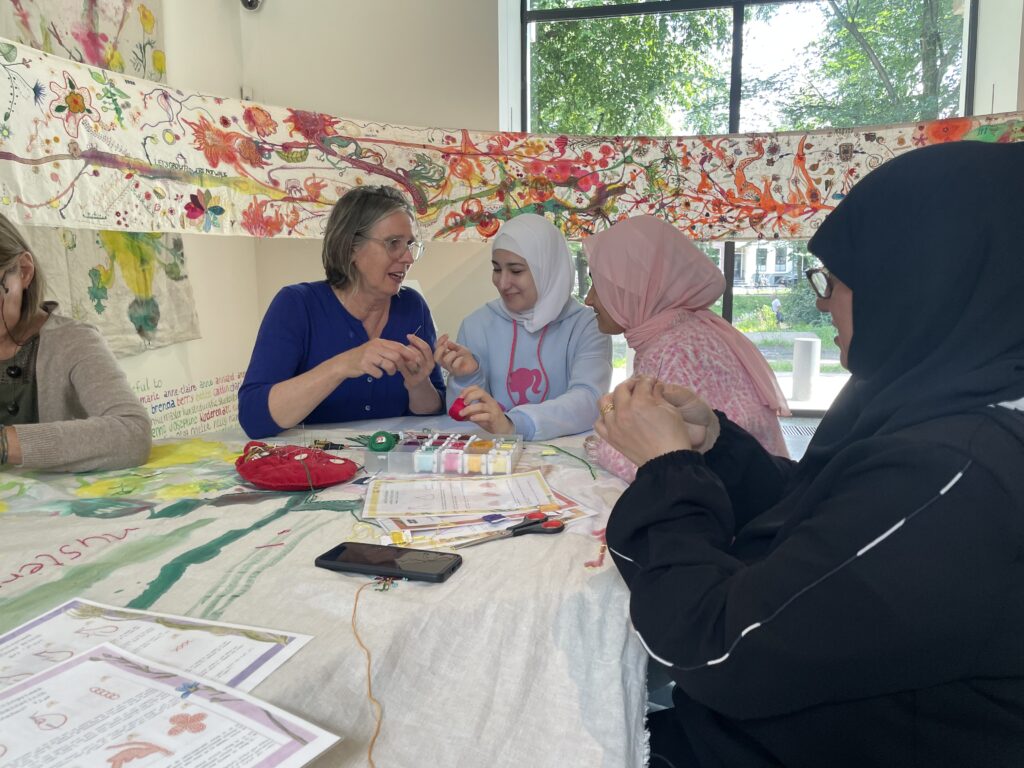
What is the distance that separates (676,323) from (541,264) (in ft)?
1.88

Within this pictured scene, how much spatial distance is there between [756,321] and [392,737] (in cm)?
445

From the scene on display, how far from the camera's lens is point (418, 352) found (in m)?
1.77

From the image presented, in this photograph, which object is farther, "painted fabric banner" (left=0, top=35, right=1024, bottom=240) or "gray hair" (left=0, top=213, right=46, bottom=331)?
"painted fabric banner" (left=0, top=35, right=1024, bottom=240)

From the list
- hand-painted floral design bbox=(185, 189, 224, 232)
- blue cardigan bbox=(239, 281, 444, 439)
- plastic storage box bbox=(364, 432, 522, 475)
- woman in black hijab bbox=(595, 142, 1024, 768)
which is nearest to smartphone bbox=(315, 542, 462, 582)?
woman in black hijab bbox=(595, 142, 1024, 768)

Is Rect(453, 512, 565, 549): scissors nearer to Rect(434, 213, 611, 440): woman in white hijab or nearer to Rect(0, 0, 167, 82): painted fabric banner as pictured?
Rect(434, 213, 611, 440): woman in white hijab

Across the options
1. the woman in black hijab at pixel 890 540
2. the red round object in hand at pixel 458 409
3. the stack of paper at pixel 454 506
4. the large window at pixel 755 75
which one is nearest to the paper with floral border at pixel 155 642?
the stack of paper at pixel 454 506

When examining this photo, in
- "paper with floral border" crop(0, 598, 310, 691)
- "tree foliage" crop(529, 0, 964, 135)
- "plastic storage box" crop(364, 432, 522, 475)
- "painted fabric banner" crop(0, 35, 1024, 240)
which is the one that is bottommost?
"paper with floral border" crop(0, 598, 310, 691)

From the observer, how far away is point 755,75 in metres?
4.49

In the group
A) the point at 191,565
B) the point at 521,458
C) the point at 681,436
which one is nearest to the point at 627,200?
the point at 521,458

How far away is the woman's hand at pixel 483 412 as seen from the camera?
1635 mm

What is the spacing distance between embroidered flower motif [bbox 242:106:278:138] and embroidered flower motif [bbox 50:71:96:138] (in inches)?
24.7

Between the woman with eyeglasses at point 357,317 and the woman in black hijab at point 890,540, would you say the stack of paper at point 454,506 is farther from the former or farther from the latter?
the woman with eyeglasses at point 357,317

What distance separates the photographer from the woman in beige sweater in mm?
1455

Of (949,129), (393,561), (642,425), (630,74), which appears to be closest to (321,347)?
(393,561)
